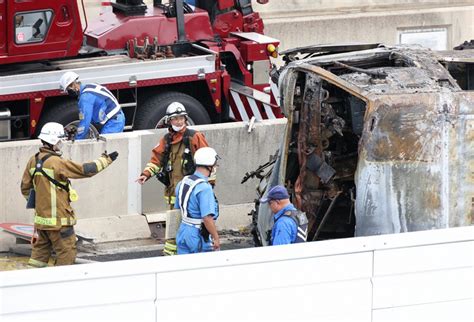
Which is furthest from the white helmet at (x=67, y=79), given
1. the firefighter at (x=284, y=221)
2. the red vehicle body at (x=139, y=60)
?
the firefighter at (x=284, y=221)

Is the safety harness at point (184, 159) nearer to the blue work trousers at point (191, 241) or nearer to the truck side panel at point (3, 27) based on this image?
the blue work trousers at point (191, 241)

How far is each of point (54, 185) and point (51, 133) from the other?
1.50 feet

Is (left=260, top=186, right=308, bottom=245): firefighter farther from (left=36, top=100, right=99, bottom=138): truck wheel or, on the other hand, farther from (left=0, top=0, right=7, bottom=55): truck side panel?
(left=0, top=0, right=7, bottom=55): truck side panel

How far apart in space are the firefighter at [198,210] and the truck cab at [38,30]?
17.6 ft

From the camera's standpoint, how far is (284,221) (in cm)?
945

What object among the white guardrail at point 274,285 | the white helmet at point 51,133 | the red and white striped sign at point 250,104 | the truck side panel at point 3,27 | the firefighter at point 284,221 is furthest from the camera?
the red and white striped sign at point 250,104

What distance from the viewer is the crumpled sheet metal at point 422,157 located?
965 centimetres

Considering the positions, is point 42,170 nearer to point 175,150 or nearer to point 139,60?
point 175,150

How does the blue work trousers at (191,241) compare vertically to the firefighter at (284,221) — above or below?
below

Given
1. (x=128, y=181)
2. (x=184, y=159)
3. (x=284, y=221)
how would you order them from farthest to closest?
(x=128, y=181), (x=184, y=159), (x=284, y=221)

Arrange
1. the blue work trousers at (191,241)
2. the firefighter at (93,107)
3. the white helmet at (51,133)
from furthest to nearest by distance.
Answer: the firefighter at (93,107) < the white helmet at (51,133) < the blue work trousers at (191,241)

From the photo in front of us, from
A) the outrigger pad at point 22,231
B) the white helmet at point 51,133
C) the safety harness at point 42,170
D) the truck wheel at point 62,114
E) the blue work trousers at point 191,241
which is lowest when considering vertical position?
the outrigger pad at point 22,231

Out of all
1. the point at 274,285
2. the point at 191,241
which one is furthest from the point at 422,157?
the point at 274,285

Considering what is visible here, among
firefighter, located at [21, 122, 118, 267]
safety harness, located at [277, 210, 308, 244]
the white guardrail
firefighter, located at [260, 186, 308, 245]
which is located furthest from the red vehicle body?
the white guardrail
